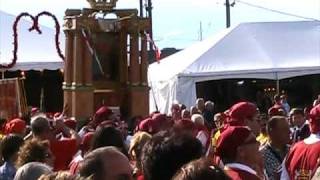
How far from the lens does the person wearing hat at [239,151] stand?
5.38 m

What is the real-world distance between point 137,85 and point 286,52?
5171 mm

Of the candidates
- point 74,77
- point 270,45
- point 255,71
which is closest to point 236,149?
point 74,77

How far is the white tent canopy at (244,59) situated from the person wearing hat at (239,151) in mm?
18177

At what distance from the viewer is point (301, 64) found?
2430 centimetres

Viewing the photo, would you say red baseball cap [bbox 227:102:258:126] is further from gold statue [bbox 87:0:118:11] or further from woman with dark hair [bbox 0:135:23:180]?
gold statue [bbox 87:0:118:11]

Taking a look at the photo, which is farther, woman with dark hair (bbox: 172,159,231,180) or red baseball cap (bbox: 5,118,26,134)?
red baseball cap (bbox: 5,118,26,134)

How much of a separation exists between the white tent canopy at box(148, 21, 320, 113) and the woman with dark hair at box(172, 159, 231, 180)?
20109mm

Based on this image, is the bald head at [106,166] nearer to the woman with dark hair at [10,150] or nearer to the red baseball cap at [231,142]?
the red baseball cap at [231,142]

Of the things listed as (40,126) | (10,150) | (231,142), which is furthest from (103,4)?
(231,142)

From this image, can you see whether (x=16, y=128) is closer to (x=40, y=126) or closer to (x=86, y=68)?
(x=40, y=126)

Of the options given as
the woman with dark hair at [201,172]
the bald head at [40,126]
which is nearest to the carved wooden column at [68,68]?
the bald head at [40,126]

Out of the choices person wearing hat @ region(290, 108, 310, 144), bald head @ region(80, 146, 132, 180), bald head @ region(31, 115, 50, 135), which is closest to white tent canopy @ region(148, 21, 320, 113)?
person wearing hat @ region(290, 108, 310, 144)

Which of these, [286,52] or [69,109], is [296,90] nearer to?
[286,52]

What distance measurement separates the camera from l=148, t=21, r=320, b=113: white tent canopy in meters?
23.8
